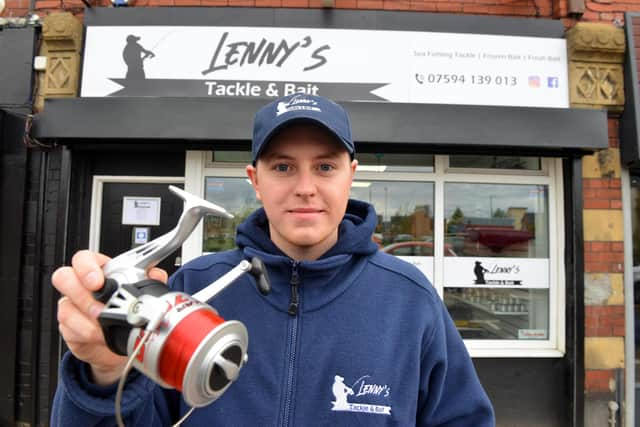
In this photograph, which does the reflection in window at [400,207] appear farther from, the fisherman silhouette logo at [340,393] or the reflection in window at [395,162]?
the fisherman silhouette logo at [340,393]

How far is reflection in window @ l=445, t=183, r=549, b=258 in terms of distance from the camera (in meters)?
4.04

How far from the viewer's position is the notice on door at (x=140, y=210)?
4020 mm

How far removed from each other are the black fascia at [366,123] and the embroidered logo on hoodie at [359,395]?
A: 2.65 m

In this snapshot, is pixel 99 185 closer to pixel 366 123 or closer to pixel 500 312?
pixel 366 123

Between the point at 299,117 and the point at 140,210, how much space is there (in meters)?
3.48

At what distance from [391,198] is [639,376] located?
327 centimetres

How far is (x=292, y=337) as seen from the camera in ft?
3.91

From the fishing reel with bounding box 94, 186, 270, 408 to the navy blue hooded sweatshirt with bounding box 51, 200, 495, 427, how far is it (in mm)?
339

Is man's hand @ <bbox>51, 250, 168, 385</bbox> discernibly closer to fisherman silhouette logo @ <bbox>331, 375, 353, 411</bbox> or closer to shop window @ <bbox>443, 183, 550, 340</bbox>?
fisherman silhouette logo @ <bbox>331, 375, 353, 411</bbox>

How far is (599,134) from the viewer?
3.53 metres

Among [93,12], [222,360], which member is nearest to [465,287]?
[222,360]

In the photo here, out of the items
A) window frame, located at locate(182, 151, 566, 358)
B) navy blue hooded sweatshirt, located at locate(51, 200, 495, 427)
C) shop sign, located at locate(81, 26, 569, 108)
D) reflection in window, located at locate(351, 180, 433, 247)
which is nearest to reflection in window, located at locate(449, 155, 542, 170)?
window frame, located at locate(182, 151, 566, 358)

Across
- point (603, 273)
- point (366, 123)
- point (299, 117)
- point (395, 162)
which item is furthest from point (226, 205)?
point (603, 273)

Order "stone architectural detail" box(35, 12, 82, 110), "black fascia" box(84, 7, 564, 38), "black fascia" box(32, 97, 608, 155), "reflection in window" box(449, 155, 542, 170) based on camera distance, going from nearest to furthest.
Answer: "black fascia" box(32, 97, 608, 155), "stone architectural detail" box(35, 12, 82, 110), "black fascia" box(84, 7, 564, 38), "reflection in window" box(449, 155, 542, 170)
